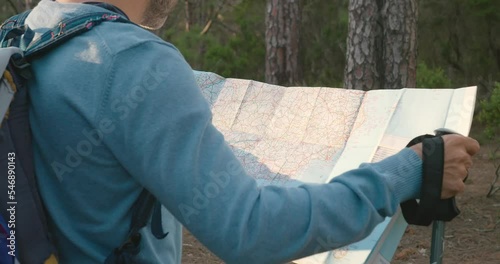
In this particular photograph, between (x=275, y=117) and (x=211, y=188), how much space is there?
166cm

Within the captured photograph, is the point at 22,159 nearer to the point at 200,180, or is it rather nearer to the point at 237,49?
the point at 200,180

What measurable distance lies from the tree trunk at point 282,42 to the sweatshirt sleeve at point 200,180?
29.0 ft

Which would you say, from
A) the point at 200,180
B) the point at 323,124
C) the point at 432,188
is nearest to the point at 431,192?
the point at 432,188

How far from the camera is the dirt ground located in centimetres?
511

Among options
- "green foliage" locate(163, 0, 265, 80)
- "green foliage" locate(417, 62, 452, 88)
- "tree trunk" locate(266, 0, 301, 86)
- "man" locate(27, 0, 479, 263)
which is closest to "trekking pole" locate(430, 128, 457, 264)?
"man" locate(27, 0, 479, 263)

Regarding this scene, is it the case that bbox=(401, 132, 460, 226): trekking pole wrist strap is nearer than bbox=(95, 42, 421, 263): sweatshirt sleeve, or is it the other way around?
bbox=(95, 42, 421, 263): sweatshirt sleeve

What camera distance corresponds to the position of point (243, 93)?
288 centimetres

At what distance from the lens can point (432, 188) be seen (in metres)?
1.25

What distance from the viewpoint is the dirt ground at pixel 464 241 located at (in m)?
5.11

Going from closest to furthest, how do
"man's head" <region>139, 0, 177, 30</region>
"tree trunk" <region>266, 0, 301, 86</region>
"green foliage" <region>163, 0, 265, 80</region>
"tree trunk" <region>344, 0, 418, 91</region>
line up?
1. "man's head" <region>139, 0, 177, 30</region>
2. "tree trunk" <region>344, 0, 418, 91</region>
3. "tree trunk" <region>266, 0, 301, 86</region>
4. "green foliage" <region>163, 0, 265, 80</region>

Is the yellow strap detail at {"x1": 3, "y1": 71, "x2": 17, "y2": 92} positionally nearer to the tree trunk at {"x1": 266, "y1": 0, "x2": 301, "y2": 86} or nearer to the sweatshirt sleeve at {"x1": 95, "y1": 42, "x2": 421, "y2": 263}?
the sweatshirt sleeve at {"x1": 95, "y1": 42, "x2": 421, "y2": 263}

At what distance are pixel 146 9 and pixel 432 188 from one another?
1.90 ft

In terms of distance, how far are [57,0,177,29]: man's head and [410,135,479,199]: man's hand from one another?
1.68 feet

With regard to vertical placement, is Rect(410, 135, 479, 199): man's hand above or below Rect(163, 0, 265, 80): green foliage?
above
